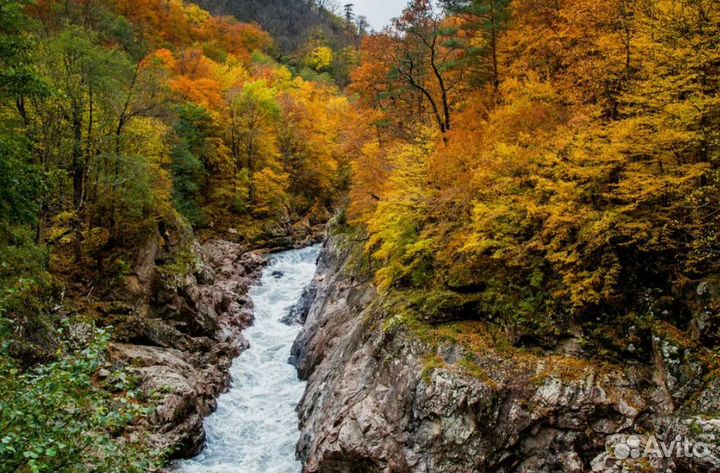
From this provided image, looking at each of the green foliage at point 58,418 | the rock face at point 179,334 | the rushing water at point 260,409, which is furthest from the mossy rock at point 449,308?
the green foliage at point 58,418

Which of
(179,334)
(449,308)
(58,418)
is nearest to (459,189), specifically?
(449,308)

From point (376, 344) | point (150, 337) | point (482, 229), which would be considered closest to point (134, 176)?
point (150, 337)

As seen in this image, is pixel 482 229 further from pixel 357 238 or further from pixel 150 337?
pixel 150 337

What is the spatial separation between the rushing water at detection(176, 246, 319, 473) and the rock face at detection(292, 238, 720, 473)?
2.47m

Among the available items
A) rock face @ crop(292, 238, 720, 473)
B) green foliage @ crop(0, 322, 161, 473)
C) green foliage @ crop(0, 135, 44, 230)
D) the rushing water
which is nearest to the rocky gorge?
rock face @ crop(292, 238, 720, 473)

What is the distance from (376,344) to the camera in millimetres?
13180

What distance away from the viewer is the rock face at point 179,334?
14385mm

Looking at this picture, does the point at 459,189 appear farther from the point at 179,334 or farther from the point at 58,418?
the point at 179,334

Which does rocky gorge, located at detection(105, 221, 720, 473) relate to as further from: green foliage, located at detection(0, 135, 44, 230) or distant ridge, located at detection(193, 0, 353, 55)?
distant ridge, located at detection(193, 0, 353, 55)

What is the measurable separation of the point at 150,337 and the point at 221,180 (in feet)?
66.3

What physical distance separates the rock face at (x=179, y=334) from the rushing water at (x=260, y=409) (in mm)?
557

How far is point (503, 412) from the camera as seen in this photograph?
32.5 ft

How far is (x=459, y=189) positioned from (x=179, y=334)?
521 inches

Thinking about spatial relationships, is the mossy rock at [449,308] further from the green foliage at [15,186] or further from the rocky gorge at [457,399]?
the green foliage at [15,186]
